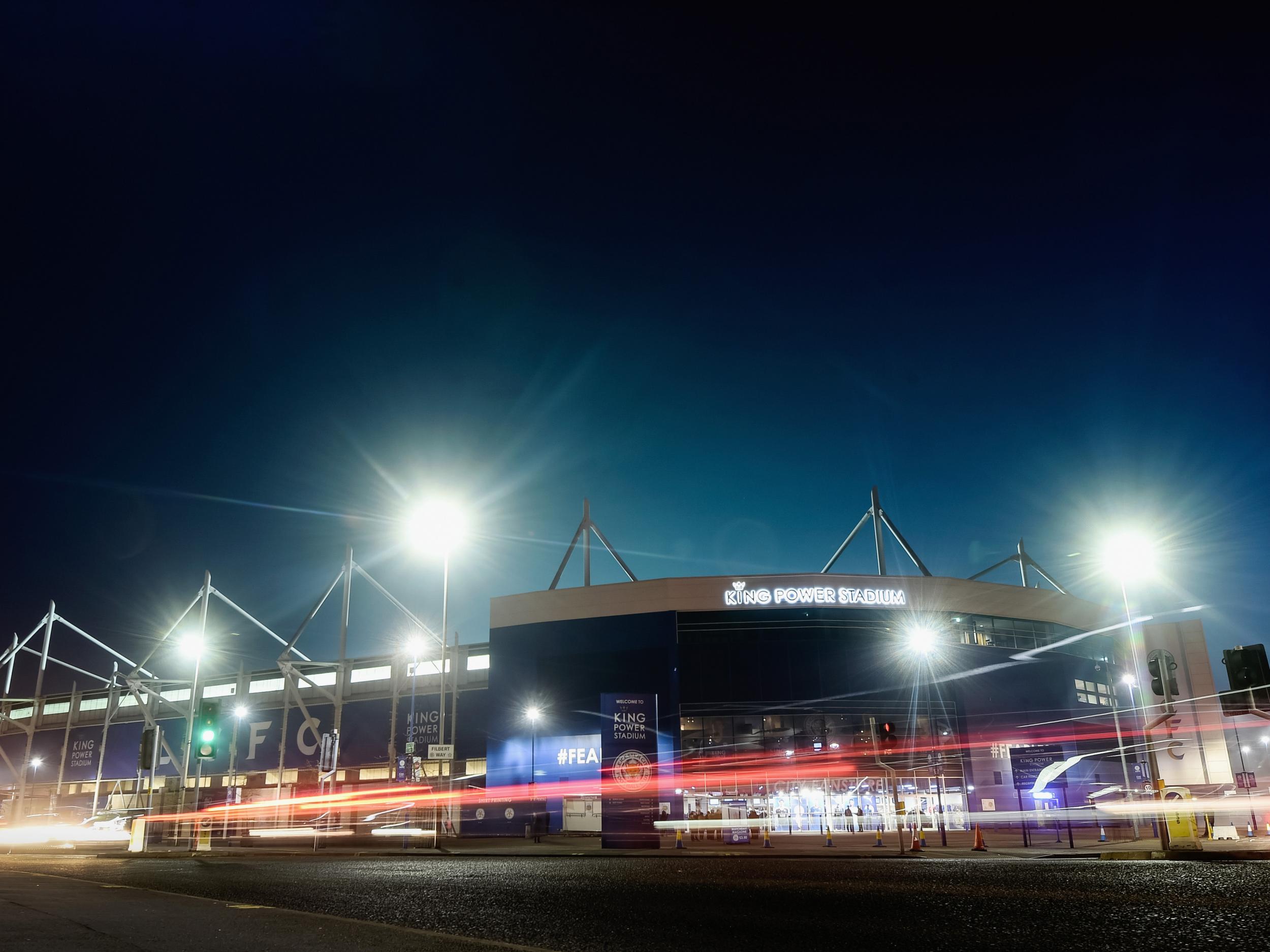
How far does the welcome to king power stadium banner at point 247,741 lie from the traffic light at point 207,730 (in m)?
22.6

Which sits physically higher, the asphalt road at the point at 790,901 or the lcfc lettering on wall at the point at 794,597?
the lcfc lettering on wall at the point at 794,597

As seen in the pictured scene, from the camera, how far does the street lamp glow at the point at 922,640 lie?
154 ft

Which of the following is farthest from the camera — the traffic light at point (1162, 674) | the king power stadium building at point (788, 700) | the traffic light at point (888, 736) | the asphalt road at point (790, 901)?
the king power stadium building at point (788, 700)

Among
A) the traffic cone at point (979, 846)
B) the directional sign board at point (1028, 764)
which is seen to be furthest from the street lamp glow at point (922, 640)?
the traffic cone at point (979, 846)

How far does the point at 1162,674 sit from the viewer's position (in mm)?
19422

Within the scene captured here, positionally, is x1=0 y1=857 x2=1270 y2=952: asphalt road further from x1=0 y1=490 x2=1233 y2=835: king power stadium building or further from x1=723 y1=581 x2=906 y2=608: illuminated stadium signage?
x1=723 y1=581 x2=906 y2=608: illuminated stadium signage

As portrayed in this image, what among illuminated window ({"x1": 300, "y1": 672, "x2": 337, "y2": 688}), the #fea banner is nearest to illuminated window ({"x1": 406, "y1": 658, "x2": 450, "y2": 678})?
illuminated window ({"x1": 300, "y1": 672, "x2": 337, "y2": 688})

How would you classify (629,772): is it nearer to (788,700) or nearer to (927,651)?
(788,700)

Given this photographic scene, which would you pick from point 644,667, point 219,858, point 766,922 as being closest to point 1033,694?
point 644,667

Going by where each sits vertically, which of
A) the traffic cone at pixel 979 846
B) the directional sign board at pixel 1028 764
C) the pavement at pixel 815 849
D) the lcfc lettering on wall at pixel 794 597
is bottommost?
the pavement at pixel 815 849

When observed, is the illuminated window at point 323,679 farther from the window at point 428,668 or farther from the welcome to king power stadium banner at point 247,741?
the window at point 428,668

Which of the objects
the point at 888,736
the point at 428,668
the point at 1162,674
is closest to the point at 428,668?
the point at 428,668

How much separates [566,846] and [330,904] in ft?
72.7

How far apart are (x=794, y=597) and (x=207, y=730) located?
29.3 meters
